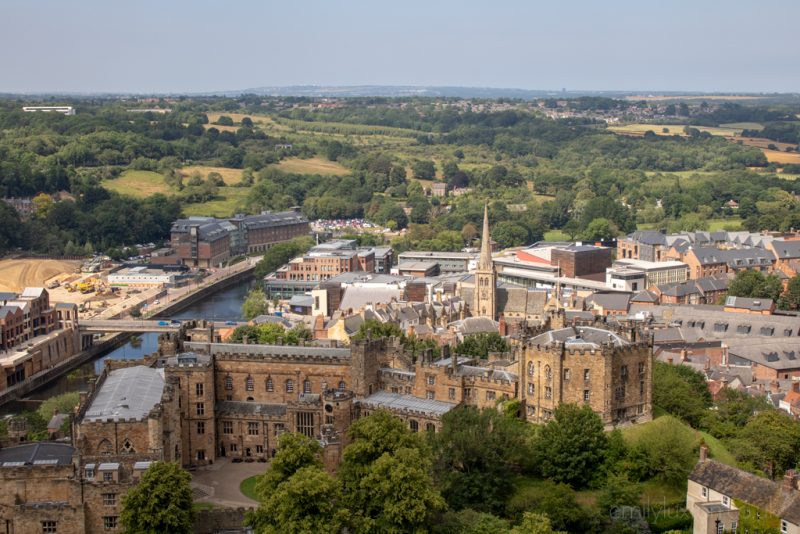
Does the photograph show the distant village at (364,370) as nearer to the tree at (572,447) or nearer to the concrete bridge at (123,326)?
the concrete bridge at (123,326)

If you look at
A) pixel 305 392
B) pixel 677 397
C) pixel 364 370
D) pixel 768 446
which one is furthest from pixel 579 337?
pixel 305 392

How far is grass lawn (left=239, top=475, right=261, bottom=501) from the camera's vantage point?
2014 inches

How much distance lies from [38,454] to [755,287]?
7416cm

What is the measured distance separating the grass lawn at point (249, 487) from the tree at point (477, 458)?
→ 339 inches

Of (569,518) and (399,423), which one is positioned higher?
(399,423)

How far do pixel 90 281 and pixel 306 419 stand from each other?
85286mm

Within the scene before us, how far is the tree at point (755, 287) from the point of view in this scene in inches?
4067

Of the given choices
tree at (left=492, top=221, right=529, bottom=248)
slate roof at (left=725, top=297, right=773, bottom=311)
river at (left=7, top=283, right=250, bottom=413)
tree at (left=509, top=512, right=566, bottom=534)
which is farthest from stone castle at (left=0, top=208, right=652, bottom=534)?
tree at (left=492, top=221, right=529, bottom=248)

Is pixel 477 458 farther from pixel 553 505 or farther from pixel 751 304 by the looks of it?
pixel 751 304

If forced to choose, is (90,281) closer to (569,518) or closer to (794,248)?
(794,248)

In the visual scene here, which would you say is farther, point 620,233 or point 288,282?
point 620,233

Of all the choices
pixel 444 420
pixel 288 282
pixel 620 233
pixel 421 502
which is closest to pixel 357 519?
pixel 421 502

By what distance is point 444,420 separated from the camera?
167 feet

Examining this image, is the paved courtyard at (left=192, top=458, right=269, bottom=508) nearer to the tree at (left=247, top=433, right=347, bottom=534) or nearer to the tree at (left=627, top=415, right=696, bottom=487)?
the tree at (left=247, top=433, right=347, bottom=534)
